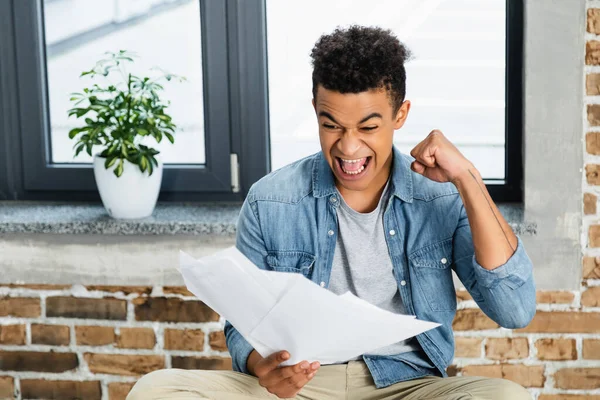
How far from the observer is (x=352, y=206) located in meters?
1.76

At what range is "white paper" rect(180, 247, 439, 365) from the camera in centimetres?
132

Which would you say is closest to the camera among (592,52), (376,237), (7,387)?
(376,237)

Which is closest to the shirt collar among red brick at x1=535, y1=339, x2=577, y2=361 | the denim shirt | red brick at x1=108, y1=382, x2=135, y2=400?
the denim shirt

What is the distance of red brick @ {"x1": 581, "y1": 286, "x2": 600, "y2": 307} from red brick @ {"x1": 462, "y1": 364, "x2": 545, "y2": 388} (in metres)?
0.21

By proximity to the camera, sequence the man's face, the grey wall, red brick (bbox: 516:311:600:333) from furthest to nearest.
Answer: red brick (bbox: 516:311:600:333) < the grey wall < the man's face

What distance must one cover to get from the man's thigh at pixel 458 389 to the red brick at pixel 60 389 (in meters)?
1.10

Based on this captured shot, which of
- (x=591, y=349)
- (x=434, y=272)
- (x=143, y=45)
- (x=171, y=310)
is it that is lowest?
(x=591, y=349)

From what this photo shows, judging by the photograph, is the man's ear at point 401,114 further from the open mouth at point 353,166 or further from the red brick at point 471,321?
the red brick at point 471,321

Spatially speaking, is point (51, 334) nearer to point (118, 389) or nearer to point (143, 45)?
point (118, 389)

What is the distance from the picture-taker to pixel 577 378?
230 cm

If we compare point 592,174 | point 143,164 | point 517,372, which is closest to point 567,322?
point 517,372

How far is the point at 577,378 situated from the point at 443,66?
96cm

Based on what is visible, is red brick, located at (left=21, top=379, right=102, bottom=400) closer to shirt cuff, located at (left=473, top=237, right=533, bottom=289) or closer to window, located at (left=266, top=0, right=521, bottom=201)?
window, located at (left=266, top=0, right=521, bottom=201)

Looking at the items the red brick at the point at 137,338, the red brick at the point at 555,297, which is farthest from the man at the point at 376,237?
the red brick at the point at 137,338
